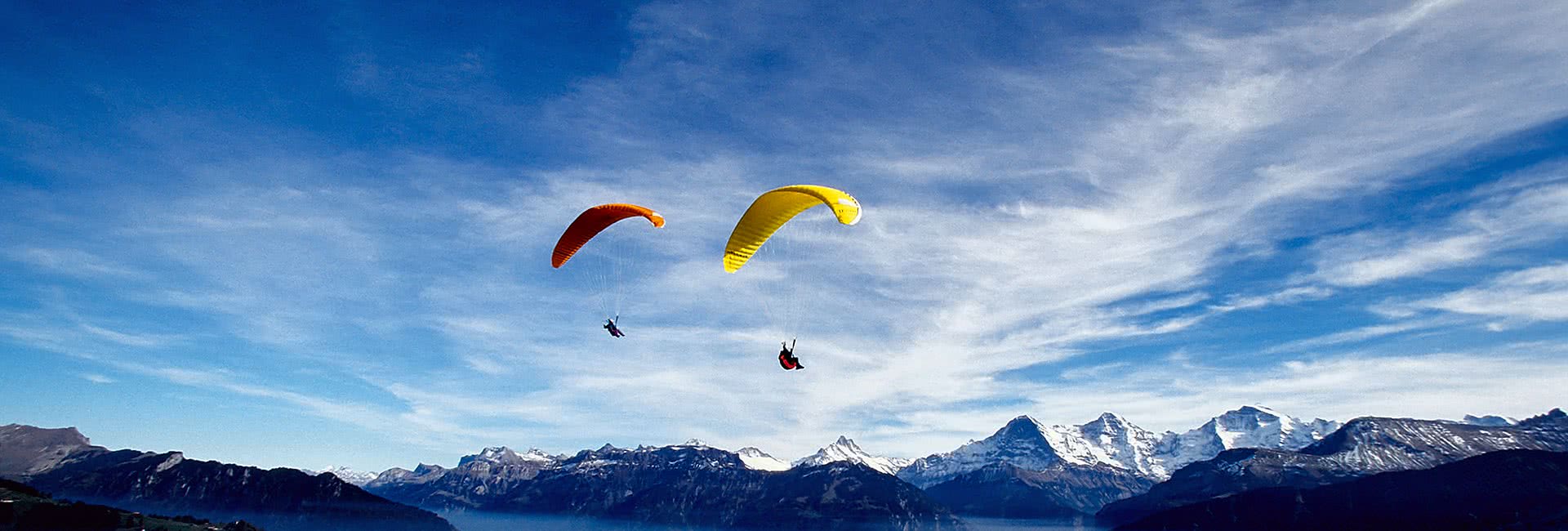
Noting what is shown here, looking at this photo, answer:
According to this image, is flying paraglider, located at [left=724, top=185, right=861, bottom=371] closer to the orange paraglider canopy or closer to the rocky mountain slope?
the orange paraglider canopy

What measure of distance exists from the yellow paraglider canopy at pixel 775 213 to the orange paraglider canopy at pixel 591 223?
6.07 metres

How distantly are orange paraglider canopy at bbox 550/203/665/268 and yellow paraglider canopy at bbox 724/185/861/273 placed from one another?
19.9 feet

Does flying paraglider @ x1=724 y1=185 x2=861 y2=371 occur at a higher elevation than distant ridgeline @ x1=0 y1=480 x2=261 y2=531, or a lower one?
higher

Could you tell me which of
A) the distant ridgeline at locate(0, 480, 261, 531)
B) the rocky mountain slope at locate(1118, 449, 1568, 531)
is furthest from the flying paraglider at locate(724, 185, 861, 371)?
the rocky mountain slope at locate(1118, 449, 1568, 531)

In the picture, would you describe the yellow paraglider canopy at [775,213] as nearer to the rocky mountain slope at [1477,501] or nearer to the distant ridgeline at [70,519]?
the distant ridgeline at [70,519]

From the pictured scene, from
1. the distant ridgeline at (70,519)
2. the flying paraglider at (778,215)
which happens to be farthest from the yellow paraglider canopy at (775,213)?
the distant ridgeline at (70,519)

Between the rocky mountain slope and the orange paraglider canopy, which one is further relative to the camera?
the rocky mountain slope

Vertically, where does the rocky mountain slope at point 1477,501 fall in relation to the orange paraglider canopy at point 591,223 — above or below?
below

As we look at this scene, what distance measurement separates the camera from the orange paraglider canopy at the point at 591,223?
45688 millimetres

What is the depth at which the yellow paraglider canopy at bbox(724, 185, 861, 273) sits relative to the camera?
3903 cm

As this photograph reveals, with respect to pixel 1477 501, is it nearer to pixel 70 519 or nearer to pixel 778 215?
pixel 778 215

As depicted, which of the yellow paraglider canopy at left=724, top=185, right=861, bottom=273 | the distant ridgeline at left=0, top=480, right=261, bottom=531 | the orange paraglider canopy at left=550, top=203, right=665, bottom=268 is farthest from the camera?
the distant ridgeline at left=0, top=480, right=261, bottom=531

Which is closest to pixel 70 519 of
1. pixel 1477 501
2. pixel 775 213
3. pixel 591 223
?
pixel 591 223

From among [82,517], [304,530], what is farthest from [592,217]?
[304,530]
